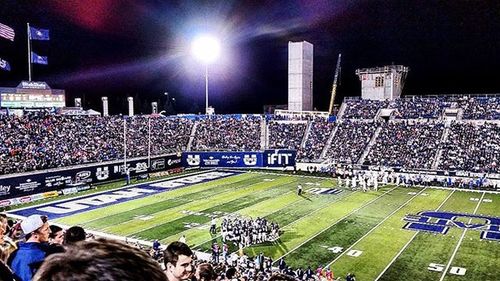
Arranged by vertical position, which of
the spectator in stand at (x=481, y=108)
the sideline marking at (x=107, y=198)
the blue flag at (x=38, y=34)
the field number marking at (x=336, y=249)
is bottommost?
the field number marking at (x=336, y=249)

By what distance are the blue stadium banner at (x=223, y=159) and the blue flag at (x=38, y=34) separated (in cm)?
1793

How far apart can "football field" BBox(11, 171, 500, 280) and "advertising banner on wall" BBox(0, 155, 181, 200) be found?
10.7ft

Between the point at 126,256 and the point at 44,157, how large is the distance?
3804cm

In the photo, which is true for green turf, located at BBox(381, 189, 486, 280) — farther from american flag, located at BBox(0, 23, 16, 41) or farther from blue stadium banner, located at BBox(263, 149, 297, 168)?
american flag, located at BBox(0, 23, 16, 41)

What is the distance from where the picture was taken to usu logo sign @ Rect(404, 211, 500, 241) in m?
24.0

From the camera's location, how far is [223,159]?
48.5 m

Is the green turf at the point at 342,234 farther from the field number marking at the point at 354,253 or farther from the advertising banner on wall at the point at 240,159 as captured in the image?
the advertising banner on wall at the point at 240,159

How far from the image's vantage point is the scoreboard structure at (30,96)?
37.9 metres

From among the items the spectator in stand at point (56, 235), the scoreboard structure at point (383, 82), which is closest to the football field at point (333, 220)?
the spectator in stand at point (56, 235)

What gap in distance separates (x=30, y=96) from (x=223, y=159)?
19.9 metres

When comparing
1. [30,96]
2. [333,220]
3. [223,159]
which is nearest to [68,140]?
[30,96]

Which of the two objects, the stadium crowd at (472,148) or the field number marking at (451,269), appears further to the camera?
the stadium crowd at (472,148)

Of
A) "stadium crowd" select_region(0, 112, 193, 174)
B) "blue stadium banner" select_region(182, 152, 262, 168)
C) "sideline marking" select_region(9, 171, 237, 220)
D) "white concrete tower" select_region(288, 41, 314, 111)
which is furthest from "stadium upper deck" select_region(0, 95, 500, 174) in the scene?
"sideline marking" select_region(9, 171, 237, 220)

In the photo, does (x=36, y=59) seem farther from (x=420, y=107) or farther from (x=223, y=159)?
(x=420, y=107)
